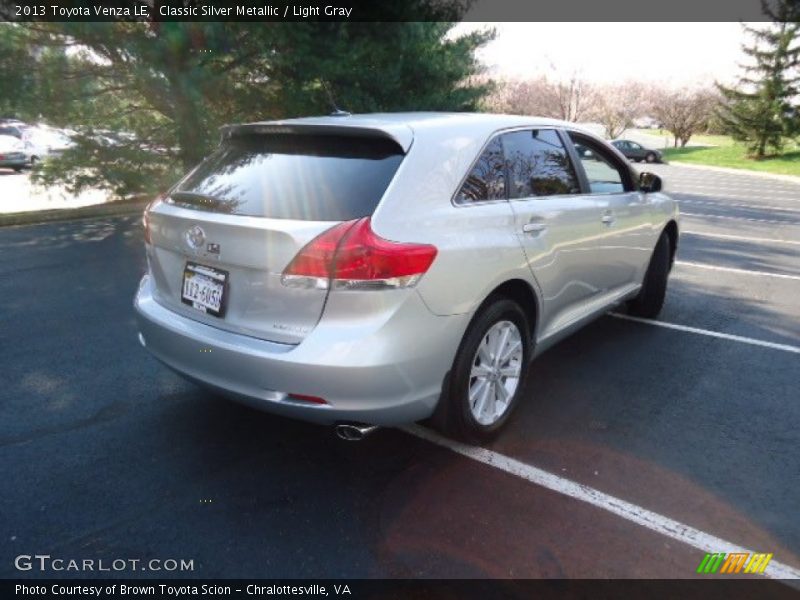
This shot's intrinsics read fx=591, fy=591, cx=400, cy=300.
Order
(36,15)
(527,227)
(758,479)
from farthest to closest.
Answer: (36,15)
(527,227)
(758,479)

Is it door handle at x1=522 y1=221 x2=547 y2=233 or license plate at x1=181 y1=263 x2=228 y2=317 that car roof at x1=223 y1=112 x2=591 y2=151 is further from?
license plate at x1=181 y1=263 x2=228 y2=317

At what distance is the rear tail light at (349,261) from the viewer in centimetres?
242

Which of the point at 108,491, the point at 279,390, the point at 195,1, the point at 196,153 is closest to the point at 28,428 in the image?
the point at 108,491

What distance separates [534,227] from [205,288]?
175 centimetres

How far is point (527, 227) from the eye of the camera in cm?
319

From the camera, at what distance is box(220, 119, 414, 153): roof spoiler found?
9.02 feet

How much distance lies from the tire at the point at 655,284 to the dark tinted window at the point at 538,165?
1702mm

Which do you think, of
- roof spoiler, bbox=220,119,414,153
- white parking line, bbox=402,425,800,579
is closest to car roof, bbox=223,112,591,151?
roof spoiler, bbox=220,119,414,153

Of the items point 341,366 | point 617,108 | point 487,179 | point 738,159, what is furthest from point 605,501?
point 617,108

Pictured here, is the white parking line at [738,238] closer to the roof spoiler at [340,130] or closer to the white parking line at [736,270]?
the white parking line at [736,270]

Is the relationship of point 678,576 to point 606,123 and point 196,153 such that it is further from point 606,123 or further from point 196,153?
point 606,123

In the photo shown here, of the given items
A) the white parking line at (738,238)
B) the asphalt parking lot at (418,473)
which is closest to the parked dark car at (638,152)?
the white parking line at (738,238)

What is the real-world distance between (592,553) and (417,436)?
1.14 metres

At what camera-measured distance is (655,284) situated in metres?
5.14
